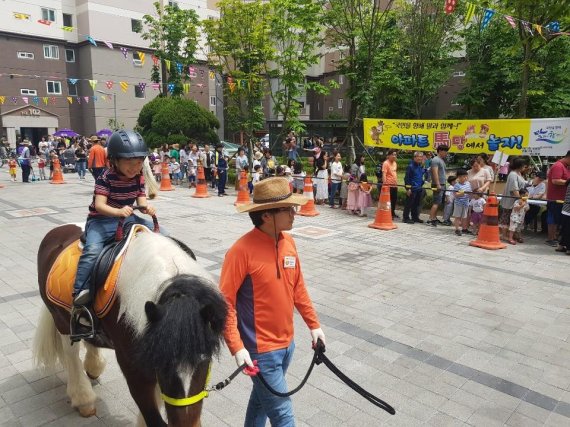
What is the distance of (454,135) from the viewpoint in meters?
12.2

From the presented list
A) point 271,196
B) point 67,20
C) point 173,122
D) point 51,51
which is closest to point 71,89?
point 51,51

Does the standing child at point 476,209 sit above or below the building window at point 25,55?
below

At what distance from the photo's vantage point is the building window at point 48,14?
35031 millimetres

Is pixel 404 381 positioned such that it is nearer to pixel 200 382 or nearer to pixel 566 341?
pixel 566 341

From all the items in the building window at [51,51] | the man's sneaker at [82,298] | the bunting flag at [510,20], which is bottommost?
the man's sneaker at [82,298]

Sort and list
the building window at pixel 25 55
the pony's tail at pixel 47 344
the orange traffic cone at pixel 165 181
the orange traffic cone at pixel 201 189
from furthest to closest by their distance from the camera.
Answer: the building window at pixel 25 55 → the orange traffic cone at pixel 165 181 → the orange traffic cone at pixel 201 189 → the pony's tail at pixel 47 344

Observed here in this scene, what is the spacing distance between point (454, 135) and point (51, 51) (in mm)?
36137

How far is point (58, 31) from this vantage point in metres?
36.2

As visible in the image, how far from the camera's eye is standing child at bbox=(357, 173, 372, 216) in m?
11.9

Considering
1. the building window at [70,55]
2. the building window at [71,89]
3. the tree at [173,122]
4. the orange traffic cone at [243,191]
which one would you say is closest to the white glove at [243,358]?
the orange traffic cone at [243,191]

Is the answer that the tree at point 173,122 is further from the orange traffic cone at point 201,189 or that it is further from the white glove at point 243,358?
the white glove at point 243,358

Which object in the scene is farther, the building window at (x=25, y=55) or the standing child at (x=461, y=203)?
the building window at (x=25, y=55)

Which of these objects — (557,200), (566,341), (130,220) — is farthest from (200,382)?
(557,200)

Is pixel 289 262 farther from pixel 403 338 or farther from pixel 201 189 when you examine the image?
pixel 201 189
